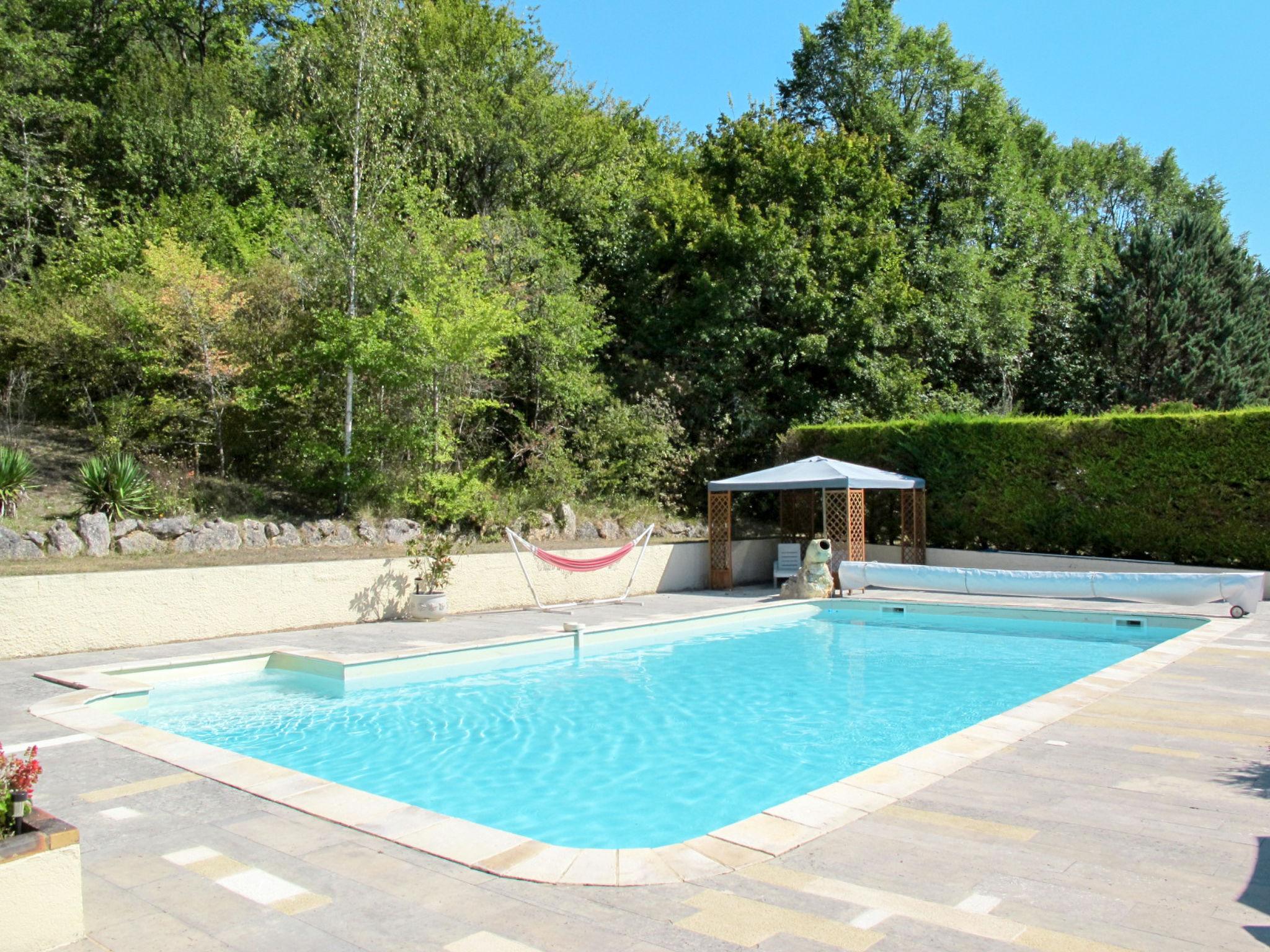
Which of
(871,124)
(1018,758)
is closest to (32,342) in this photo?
(1018,758)

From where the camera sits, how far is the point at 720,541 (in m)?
15.3

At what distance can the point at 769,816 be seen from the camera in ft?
13.0

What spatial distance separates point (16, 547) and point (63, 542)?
1.58 ft

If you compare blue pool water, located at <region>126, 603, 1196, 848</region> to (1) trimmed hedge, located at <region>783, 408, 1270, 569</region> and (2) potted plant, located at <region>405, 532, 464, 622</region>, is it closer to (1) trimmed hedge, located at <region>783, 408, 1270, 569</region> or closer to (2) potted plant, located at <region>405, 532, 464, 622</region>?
(2) potted plant, located at <region>405, 532, 464, 622</region>

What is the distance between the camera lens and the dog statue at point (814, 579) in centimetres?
1335

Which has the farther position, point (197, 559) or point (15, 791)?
point (197, 559)

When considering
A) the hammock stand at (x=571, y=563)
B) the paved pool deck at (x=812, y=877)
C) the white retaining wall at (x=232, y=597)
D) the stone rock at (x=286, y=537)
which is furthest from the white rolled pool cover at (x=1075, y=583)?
the stone rock at (x=286, y=537)

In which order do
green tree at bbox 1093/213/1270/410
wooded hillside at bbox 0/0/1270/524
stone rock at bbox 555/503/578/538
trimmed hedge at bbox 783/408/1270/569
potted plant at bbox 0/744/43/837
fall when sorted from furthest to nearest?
green tree at bbox 1093/213/1270/410
stone rock at bbox 555/503/578/538
wooded hillside at bbox 0/0/1270/524
trimmed hedge at bbox 783/408/1270/569
potted plant at bbox 0/744/43/837

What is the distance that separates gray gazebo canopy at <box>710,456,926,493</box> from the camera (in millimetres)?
13758

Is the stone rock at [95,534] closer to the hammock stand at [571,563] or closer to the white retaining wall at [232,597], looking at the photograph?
the white retaining wall at [232,597]

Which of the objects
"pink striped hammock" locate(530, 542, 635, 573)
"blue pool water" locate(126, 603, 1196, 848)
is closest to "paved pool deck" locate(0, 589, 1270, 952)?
"blue pool water" locate(126, 603, 1196, 848)

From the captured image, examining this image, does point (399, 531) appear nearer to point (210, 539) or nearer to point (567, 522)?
point (210, 539)

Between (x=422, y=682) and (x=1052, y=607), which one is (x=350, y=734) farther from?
(x=1052, y=607)

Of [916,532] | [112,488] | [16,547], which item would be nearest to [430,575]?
[112,488]
